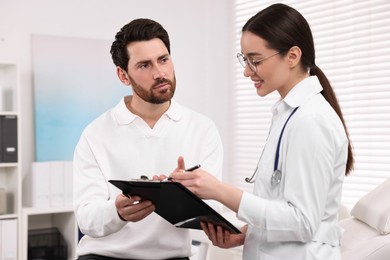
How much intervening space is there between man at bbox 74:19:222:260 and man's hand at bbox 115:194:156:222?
90mm

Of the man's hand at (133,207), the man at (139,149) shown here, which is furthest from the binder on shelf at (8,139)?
the man's hand at (133,207)

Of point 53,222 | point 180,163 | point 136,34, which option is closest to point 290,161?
point 180,163

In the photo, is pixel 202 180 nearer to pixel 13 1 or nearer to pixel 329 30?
pixel 329 30

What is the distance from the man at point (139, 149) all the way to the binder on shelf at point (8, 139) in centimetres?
201

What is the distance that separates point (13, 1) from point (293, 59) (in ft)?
11.0

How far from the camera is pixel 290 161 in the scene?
4.71ft

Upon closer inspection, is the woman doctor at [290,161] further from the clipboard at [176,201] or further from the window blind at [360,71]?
the window blind at [360,71]

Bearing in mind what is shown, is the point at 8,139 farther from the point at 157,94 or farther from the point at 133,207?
the point at 133,207

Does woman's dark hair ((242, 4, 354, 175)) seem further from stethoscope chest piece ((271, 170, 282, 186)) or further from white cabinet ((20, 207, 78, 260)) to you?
white cabinet ((20, 207, 78, 260))

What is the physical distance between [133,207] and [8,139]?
249 centimetres

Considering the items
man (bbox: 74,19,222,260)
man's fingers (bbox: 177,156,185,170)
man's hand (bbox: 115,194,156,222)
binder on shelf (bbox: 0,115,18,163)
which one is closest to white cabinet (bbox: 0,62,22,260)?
binder on shelf (bbox: 0,115,18,163)

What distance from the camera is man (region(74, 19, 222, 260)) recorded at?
6.46ft

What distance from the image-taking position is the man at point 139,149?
1.97m

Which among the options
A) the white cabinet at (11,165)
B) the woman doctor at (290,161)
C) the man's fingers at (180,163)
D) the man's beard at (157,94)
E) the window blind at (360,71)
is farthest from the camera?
the white cabinet at (11,165)
